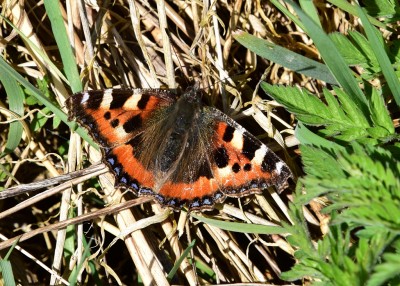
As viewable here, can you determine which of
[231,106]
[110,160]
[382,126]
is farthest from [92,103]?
[382,126]

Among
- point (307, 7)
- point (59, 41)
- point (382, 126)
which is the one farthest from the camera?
point (59, 41)

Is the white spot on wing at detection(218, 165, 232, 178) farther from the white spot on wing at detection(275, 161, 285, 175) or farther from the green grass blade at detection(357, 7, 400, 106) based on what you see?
the green grass blade at detection(357, 7, 400, 106)

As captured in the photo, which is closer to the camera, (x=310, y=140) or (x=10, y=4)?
(x=310, y=140)

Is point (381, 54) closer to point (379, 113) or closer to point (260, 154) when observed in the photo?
point (379, 113)

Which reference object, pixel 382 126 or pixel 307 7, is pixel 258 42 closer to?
pixel 307 7

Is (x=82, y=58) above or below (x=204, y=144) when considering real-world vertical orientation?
above

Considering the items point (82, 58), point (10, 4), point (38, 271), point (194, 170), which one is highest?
point (10, 4)

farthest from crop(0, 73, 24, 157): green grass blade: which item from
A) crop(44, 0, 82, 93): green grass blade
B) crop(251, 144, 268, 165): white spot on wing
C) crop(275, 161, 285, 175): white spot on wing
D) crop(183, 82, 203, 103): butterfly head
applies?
crop(275, 161, 285, 175): white spot on wing
